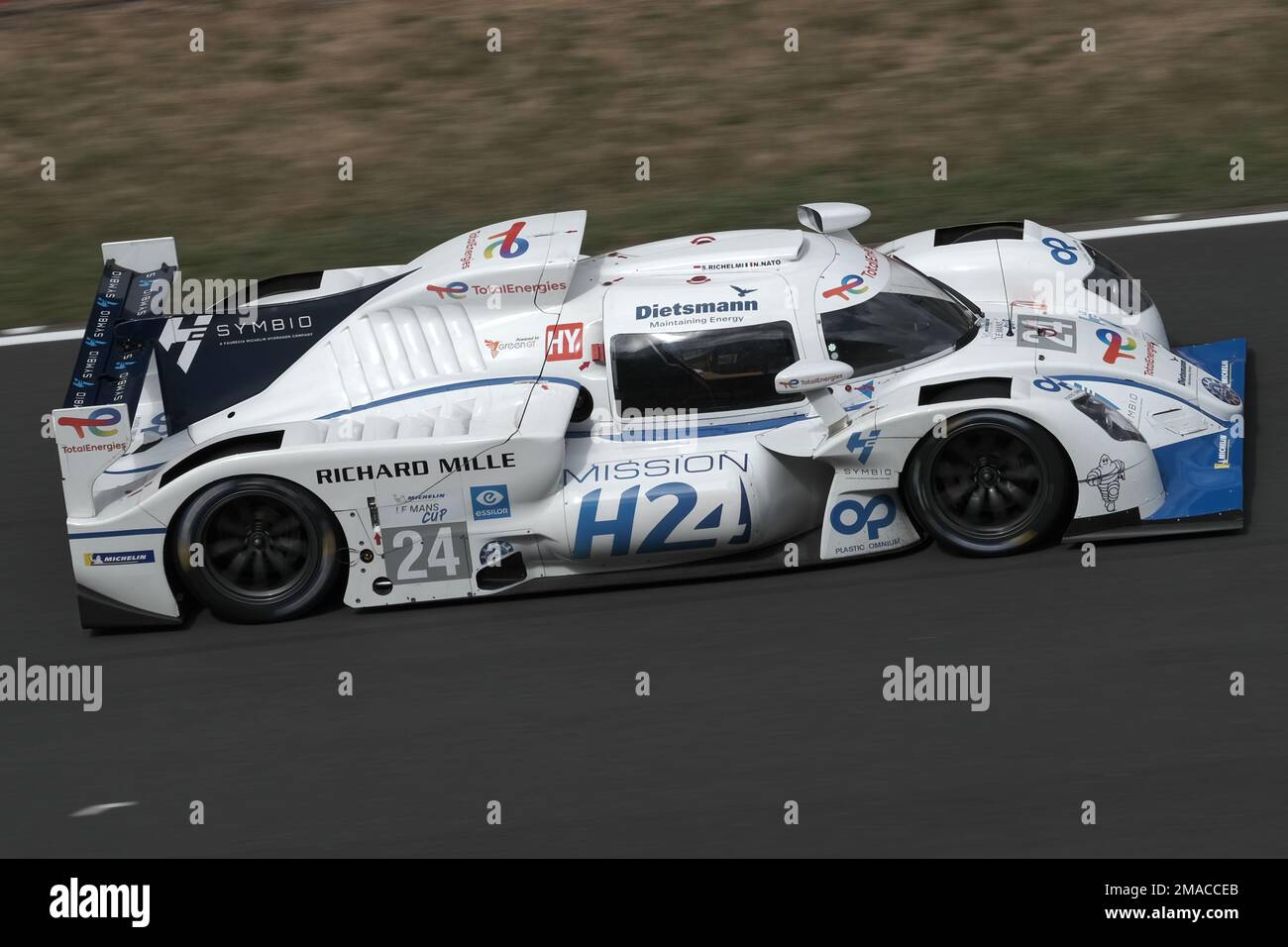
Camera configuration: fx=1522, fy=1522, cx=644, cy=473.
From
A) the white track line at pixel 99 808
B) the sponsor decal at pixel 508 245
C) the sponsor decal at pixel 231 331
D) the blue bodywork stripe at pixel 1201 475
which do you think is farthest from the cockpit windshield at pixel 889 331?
the white track line at pixel 99 808

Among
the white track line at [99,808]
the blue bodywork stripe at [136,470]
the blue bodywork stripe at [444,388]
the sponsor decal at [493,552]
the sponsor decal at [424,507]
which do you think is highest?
the blue bodywork stripe at [444,388]

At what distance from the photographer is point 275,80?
13953 millimetres

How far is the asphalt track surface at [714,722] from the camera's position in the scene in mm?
5742

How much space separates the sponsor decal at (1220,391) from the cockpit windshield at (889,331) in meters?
1.15

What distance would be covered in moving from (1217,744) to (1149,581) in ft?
3.60

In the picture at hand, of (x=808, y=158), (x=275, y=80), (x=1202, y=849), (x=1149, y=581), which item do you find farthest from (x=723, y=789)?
(x=275, y=80)

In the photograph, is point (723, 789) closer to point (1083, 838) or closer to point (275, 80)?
point (1083, 838)

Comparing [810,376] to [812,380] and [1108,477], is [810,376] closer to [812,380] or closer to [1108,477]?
[812,380]

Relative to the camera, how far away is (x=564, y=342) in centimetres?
745

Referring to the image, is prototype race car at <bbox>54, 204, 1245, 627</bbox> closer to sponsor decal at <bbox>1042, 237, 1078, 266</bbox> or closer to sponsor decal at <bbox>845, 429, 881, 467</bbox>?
sponsor decal at <bbox>845, 429, 881, 467</bbox>

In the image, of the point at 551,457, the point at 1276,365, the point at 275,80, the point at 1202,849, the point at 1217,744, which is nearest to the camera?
the point at 1202,849

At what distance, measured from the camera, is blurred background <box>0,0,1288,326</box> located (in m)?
11.5

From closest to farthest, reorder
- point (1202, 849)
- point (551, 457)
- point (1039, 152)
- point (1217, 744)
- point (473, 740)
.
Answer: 1. point (1202, 849)
2. point (1217, 744)
3. point (473, 740)
4. point (551, 457)
5. point (1039, 152)

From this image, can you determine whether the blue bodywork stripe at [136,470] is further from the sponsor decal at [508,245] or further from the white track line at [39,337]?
the white track line at [39,337]
